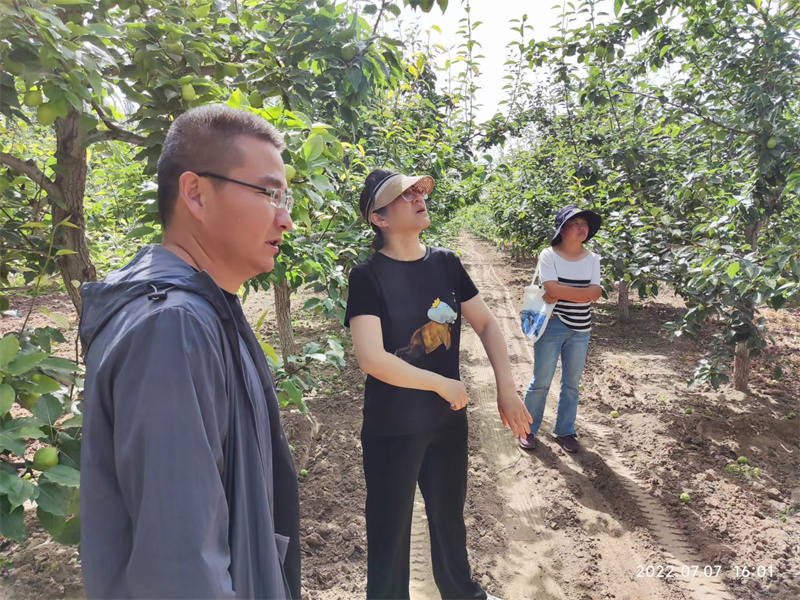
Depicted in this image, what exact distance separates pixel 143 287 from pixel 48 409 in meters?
0.78

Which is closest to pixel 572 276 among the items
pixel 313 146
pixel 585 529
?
pixel 585 529

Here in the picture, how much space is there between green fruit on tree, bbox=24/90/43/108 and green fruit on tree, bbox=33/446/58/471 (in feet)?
3.81

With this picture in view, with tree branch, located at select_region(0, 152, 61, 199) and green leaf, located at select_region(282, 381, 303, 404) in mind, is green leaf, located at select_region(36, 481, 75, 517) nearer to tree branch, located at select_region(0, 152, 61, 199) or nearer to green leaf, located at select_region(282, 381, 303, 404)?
green leaf, located at select_region(282, 381, 303, 404)

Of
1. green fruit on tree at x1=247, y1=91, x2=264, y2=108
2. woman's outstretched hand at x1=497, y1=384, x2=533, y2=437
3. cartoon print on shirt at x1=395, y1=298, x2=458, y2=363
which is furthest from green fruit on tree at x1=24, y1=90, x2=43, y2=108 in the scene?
woman's outstretched hand at x1=497, y1=384, x2=533, y2=437

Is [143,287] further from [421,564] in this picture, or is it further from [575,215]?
[575,215]

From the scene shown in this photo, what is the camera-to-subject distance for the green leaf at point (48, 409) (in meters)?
1.30

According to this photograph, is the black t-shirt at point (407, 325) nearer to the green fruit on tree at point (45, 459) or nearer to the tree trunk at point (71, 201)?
the green fruit on tree at point (45, 459)

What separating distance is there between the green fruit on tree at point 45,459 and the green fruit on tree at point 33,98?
3.81 ft

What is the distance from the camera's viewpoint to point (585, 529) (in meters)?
3.03

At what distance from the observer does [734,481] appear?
3434 millimetres

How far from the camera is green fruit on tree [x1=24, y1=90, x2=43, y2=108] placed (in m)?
1.63

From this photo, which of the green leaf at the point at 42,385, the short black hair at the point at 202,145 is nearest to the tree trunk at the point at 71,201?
the green leaf at the point at 42,385

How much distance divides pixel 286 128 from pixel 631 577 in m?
2.86

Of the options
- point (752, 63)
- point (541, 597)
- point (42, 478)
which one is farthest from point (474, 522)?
point (752, 63)
